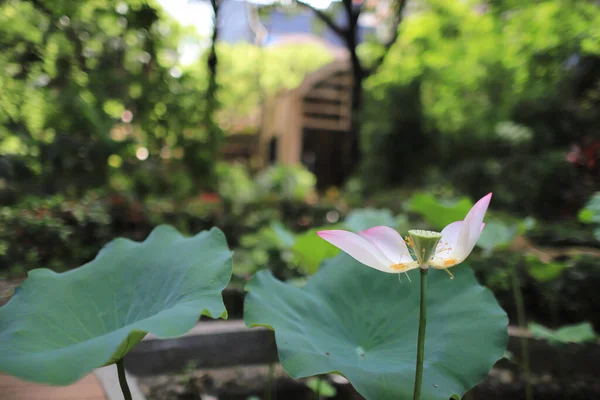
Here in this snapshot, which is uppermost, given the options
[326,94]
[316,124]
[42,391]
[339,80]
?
[339,80]

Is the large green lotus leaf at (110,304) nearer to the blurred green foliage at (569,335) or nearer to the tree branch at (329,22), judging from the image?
the blurred green foliage at (569,335)

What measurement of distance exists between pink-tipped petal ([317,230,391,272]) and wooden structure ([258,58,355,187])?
24.1 feet

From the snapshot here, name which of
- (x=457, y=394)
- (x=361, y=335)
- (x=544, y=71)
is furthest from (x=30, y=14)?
(x=544, y=71)

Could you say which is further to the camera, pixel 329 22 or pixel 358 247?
pixel 329 22

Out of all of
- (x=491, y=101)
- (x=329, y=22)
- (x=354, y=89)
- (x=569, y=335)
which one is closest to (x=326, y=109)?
(x=354, y=89)

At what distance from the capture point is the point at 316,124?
854cm

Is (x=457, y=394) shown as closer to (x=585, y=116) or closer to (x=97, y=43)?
(x=97, y=43)

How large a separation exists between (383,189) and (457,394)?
4.93 metres

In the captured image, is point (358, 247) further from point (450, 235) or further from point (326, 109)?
point (326, 109)

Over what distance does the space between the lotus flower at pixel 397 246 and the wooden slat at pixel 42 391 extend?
0.86 m

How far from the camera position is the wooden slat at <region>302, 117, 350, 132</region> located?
849cm

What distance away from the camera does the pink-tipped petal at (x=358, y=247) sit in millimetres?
619

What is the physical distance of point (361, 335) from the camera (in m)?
0.85

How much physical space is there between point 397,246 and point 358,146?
20.3 feet
